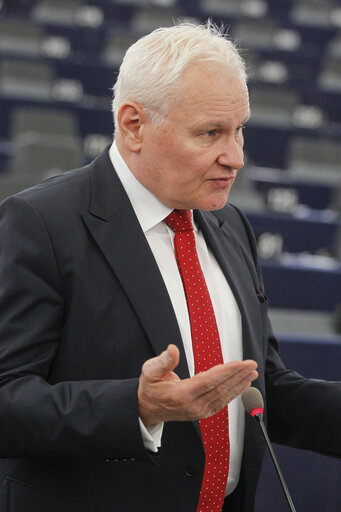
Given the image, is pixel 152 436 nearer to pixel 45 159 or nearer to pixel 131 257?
pixel 131 257

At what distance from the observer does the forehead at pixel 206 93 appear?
1.31m

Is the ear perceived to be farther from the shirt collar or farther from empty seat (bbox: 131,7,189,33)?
empty seat (bbox: 131,7,189,33)

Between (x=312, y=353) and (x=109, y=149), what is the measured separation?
141 cm

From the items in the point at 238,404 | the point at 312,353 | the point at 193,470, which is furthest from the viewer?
the point at 312,353

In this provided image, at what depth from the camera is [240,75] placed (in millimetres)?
1365

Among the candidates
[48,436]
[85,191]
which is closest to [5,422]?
[48,436]

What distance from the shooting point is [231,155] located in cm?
135

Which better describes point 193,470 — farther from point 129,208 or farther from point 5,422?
point 129,208

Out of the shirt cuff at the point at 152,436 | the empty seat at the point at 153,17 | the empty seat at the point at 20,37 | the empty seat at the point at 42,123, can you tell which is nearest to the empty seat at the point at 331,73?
the empty seat at the point at 153,17

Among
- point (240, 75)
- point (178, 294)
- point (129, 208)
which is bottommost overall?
point (178, 294)

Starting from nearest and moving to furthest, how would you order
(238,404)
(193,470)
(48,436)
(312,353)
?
(48,436)
(193,470)
(238,404)
(312,353)

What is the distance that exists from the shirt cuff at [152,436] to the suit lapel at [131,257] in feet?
0.32

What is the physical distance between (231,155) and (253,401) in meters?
0.40

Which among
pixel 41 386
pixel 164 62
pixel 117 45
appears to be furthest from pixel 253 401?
pixel 117 45
